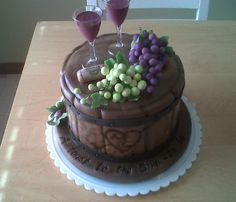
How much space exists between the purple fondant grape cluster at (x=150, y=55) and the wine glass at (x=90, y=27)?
0.11m

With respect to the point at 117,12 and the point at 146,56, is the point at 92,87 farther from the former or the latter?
the point at 117,12

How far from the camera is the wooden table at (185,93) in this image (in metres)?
0.84

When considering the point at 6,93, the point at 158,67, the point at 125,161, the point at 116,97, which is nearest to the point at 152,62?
the point at 158,67

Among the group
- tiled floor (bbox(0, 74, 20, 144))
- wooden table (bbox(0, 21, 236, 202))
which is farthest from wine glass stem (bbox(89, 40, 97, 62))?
tiled floor (bbox(0, 74, 20, 144))

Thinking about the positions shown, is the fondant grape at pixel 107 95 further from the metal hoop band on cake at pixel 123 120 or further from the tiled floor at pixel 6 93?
the tiled floor at pixel 6 93

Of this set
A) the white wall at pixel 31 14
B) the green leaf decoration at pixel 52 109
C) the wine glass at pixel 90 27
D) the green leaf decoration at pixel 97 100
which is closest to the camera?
the green leaf decoration at pixel 97 100

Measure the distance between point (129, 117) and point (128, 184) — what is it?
188mm

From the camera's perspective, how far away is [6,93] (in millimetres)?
2279

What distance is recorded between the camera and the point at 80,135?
88 cm

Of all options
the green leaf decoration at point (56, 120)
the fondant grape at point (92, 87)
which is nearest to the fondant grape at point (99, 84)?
the fondant grape at point (92, 87)

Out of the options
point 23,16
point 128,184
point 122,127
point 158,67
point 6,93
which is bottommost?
point 6,93

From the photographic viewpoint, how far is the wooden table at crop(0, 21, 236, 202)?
84 cm

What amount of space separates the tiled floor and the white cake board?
1292 millimetres

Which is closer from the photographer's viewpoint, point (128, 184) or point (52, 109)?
point (128, 184)
